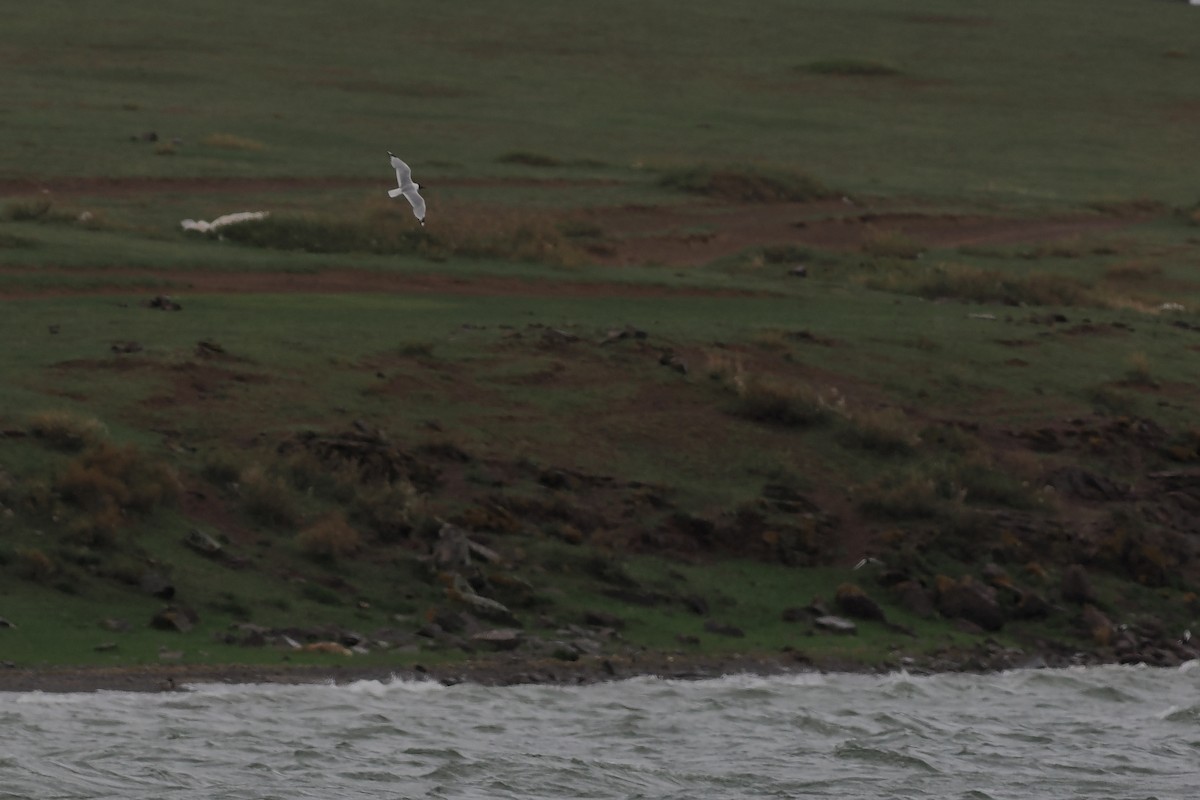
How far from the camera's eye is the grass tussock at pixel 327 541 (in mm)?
19328

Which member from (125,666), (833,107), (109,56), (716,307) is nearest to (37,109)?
(109,56)

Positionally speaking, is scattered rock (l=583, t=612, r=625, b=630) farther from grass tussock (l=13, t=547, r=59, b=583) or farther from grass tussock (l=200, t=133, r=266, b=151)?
grass tussock (l=200, t=133, r=266, b=151)

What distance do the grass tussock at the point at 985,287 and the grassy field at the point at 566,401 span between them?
0.31ft

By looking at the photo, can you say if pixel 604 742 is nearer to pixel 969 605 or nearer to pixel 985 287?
pixel 969 605

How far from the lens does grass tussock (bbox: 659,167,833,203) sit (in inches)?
1721

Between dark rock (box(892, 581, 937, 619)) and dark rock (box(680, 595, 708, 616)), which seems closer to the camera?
dark rock (box(680, 595, 708, 616))

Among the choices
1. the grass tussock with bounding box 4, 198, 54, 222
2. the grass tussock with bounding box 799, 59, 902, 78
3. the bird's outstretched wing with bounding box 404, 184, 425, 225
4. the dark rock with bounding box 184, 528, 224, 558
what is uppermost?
the bird's outstretched wing with bounding box 404, 184, 425, 225

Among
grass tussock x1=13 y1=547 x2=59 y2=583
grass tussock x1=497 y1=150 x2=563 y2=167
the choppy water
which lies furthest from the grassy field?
the choppy water

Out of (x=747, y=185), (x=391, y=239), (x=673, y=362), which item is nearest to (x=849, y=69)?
(x=747, y=185)

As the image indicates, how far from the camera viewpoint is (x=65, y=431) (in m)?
19.8

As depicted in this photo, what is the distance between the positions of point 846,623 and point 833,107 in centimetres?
4999

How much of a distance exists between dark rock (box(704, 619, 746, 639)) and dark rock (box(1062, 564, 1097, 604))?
12.3 ft

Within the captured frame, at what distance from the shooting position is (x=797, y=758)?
16391mm

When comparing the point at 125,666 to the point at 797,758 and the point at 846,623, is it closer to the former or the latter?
the point at 797,758
